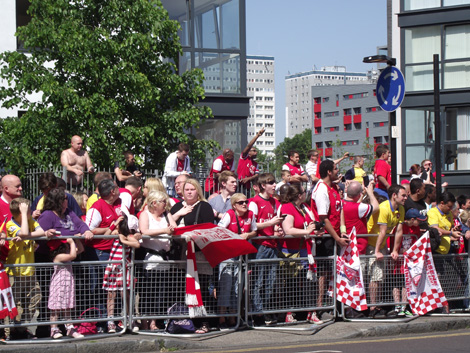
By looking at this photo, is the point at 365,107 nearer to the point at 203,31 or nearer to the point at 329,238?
the point at 203,31

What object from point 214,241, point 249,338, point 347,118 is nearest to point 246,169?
point 214,241

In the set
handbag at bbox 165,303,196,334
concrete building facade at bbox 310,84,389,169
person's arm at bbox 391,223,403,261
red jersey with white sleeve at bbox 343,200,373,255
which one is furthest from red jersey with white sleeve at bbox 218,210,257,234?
concrete building facade at bbox 310,84,389,169

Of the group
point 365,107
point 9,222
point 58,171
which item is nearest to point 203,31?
point 58,171

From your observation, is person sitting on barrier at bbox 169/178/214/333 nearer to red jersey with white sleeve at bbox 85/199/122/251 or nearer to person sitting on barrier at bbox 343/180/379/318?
red jersey with white sleeve at bbox 85/199/122/251

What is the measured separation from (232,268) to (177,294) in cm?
84

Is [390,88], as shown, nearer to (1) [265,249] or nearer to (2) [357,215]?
(2) [357,215]

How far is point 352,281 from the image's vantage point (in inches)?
407

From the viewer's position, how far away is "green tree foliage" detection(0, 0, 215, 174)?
17328 mm

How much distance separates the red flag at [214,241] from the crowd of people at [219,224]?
0.69 ft

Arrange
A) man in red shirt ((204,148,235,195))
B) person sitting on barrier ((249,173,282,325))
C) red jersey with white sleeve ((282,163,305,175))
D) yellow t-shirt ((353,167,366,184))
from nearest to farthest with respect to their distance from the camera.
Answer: person sitting on barrier ((249,173,282,325)) → man in red shirt ((204,148,235,195)) → red jersey with white sleeve ((282,163,305,175)) → yellow t-shirt ((353,167,366,184))

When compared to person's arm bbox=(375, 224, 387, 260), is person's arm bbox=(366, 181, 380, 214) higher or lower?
higher

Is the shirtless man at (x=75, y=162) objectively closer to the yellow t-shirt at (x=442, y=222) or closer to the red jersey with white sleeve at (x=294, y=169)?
the red jersey with white sleeve at (x=294, y=169)

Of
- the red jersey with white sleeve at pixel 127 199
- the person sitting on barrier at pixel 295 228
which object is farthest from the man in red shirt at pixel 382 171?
the red jersey with white sleeve at pixel 127 199

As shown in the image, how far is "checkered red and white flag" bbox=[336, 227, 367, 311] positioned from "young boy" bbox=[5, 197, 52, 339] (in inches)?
163
